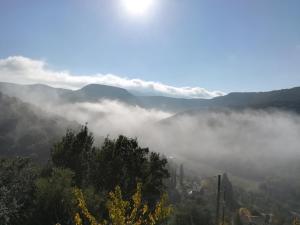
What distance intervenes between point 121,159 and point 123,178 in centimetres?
248

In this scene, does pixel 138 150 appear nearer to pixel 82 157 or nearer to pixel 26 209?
pixel 82 157

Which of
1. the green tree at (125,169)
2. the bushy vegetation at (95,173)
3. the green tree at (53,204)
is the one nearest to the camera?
the green tree at (53,204)

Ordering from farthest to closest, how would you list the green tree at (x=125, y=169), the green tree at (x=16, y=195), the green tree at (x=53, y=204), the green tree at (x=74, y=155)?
the green tree at (x=74, y=155)
the green tree at (x=125, y=169)
the green tree at (x=53, y=204)
the green tree at (x=16, y=195)

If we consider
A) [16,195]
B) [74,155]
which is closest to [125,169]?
[74,155]

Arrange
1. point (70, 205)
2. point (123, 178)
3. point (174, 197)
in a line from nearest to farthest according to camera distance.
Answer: point (70, 205), point (123, 178), point (174, 197)

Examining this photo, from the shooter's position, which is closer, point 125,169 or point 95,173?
point 125,169

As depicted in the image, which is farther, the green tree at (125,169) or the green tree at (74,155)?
the green tree at (74,155)

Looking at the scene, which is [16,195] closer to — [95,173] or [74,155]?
[95,173]

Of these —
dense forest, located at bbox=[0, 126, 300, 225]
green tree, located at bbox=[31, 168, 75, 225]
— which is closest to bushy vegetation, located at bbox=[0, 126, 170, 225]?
dense forest, located at bbox=[0, 126, 300, 225]

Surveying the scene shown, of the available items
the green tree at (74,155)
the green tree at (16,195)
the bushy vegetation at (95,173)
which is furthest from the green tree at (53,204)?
the green tree at (74,155)

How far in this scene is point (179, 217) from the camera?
250 ft

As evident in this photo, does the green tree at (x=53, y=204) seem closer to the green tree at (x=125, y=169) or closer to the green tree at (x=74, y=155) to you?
the green tree at (x=125, y=169)

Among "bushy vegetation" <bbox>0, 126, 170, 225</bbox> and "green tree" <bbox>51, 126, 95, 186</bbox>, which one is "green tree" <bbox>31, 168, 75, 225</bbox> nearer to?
"bushy vegetation" <bbox>0, 126, 170, 225</bbox>

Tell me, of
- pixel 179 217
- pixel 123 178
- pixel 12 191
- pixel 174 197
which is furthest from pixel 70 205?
pixel 174 197
